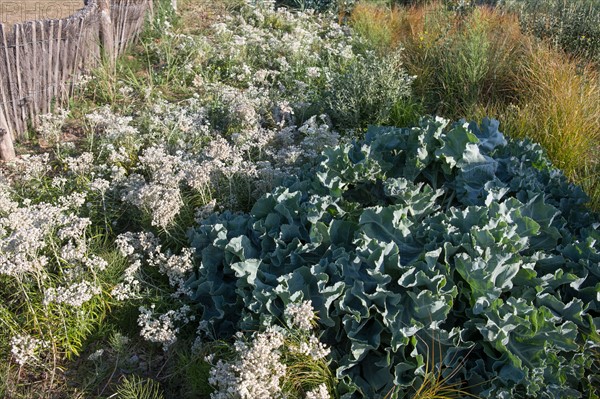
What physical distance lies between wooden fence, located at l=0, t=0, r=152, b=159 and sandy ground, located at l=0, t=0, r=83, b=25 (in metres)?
3.49

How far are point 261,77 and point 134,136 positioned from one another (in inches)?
60.3

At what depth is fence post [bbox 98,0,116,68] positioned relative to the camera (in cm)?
623

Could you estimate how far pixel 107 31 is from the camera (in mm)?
6340

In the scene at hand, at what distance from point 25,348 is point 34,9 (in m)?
7.81

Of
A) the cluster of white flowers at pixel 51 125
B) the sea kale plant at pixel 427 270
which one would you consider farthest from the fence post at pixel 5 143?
the sea kale plant at pixel 427 270

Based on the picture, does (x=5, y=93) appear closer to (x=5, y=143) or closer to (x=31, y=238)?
(x=5, y=143)

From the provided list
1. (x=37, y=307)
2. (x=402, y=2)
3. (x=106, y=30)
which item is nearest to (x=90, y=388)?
(x=37, y=307)

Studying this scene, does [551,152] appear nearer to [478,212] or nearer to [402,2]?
[478,212]

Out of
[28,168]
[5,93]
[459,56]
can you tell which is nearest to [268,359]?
[28,168]

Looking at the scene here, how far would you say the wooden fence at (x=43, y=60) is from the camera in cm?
519

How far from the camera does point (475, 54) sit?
5.95 m

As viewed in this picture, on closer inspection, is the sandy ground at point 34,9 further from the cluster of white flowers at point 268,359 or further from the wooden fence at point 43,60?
the cluster of white flowers at point 268,359

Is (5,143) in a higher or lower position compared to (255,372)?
lower

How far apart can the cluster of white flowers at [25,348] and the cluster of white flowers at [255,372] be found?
3.84ft
